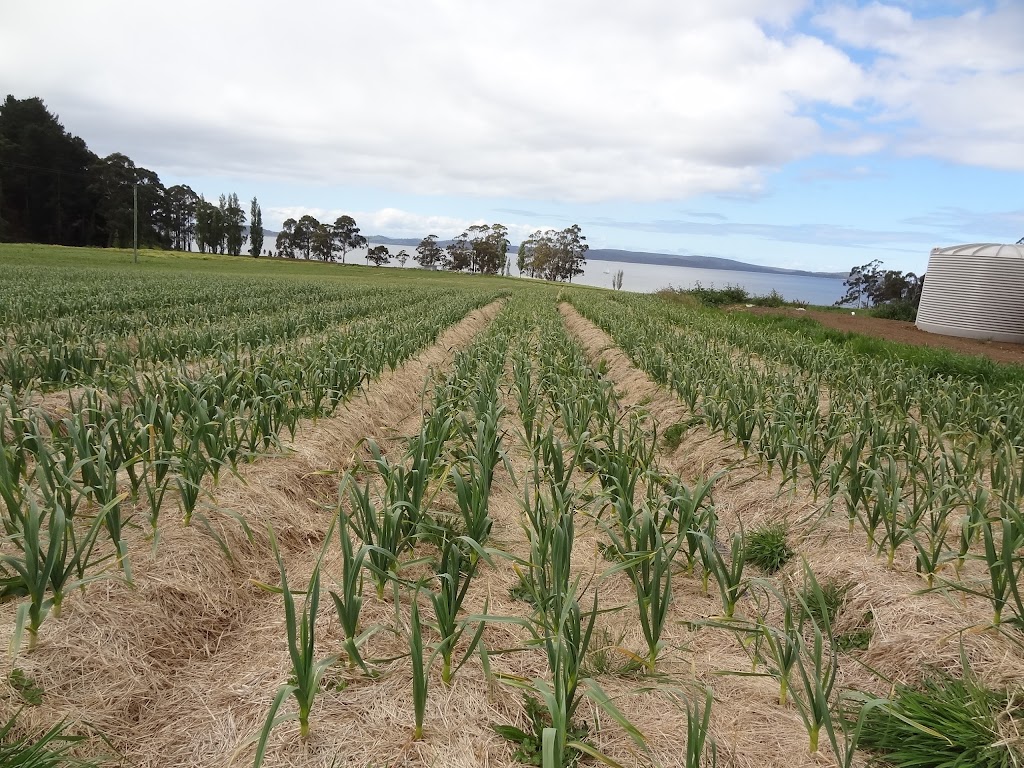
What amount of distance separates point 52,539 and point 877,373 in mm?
8670

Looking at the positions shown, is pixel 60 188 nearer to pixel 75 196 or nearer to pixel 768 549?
pixel 75 196

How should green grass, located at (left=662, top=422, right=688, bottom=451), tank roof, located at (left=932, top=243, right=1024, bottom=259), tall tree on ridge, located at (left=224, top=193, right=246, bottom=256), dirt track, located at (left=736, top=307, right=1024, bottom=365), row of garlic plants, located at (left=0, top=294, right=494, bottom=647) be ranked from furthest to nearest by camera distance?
tall tree on ridge, located at (left=224, top=193, right=246, bottom=256), tank roof, located at (left=932, top=243, right=1024, bottom=259), dirt track, located at (left=736, top=307, right=1024, bottom=365), green grass, located at (left=662, top=422, right=688, bottom=451), row of garlic plants, located at (left=0, top=294, right=494, bottom=647)

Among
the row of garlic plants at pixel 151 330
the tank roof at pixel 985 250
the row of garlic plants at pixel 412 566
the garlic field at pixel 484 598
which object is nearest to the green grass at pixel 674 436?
the garlic field at pixel 484 598

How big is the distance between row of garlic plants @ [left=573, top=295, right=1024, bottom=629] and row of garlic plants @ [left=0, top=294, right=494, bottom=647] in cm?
352

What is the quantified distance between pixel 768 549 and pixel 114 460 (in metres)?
3.86

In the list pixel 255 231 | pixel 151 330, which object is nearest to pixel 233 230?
pixel 255 231

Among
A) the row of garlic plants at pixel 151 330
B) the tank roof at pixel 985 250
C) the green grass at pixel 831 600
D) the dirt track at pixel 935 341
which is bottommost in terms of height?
the green grass at pixel 831 600

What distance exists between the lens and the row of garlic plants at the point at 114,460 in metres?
2.29

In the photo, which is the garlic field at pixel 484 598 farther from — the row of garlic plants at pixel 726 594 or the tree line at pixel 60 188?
the tree line at pixel 60 188

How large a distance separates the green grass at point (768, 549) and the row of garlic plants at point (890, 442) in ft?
1.29

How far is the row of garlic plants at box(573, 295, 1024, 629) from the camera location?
2.92m

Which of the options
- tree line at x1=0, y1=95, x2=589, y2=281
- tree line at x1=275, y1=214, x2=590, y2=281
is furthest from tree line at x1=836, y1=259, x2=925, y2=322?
tree line at x1=0, y1=95, x2=589, y2=281

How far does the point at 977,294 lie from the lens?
→ 15648 mm

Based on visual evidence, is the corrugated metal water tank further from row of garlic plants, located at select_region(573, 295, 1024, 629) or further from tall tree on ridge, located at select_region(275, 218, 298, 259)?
tall tree on ridge, located at select_region(275, 218, 298, 259)
